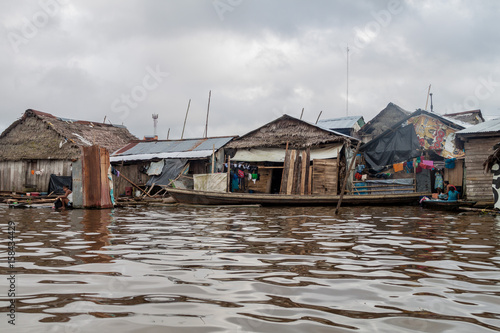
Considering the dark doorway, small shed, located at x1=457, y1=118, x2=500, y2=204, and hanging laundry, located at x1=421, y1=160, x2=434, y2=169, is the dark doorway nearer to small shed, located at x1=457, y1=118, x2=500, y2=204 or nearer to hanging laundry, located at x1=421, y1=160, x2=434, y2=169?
hanging laundry, located at x1=421, y1=160, x2=434, y2=169

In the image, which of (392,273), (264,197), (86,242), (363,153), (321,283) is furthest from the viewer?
(363,153)

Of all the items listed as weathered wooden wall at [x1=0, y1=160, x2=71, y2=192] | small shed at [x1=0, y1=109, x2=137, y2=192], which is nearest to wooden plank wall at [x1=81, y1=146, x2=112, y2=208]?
small shed at [x1=0, y1=109, x2=137, y2=192]

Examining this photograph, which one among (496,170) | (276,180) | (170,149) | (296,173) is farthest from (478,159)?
(170,149)

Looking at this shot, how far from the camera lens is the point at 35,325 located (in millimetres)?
2445

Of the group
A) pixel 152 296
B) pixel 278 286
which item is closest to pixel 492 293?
pixel 278 286

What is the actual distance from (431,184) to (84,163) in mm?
14882

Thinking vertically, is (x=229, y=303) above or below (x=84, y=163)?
below

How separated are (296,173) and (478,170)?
7.67m

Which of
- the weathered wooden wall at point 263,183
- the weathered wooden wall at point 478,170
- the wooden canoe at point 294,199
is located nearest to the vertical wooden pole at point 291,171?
the weathered wooden wall at point 263,183

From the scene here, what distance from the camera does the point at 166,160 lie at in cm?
2373

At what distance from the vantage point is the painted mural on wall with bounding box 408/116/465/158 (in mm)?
20047

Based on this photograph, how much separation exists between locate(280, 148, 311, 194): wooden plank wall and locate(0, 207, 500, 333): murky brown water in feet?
43.9

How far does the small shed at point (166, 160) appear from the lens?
75.0 ft

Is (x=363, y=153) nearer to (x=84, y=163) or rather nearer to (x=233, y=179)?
(x=233, y=179)
